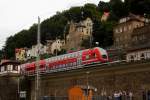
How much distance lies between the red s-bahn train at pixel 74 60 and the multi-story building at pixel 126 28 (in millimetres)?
30539

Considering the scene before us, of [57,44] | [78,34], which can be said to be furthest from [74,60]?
[57,44]

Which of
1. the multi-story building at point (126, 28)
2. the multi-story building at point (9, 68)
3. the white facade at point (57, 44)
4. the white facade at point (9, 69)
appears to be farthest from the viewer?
the white facade at point (57, 44)

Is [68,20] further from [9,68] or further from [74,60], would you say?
[74,60]

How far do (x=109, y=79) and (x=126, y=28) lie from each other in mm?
52176

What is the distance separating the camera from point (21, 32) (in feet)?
534

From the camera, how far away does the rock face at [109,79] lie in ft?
136

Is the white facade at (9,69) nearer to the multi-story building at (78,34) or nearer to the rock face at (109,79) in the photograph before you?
the rock face at (109,79)

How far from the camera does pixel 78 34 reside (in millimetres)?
121938

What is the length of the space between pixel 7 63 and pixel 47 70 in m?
9.64

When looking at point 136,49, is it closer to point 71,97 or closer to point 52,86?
point 52,86

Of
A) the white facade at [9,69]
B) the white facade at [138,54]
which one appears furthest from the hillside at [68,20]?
the white facade at [138,54]

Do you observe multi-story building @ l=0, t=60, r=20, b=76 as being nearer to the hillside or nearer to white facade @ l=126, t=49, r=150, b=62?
white facade @ l=126, t=49, r=150, b=62

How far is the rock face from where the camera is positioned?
41.5 meters

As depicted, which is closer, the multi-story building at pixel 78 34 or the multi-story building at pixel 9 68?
the multi-story building at pixel 9 68
